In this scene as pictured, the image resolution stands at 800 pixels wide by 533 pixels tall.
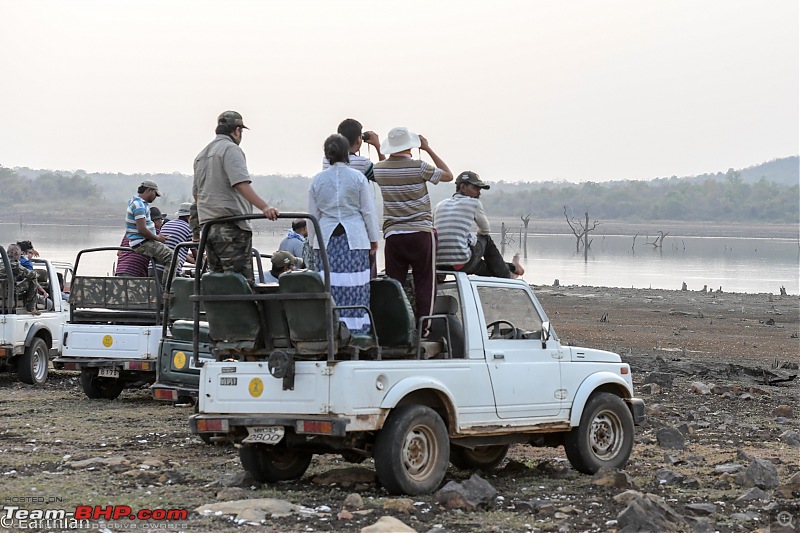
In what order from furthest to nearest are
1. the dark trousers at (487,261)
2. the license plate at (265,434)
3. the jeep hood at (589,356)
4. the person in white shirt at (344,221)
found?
the dark trousers at (487,261), the jeep hood at (589,356), the person in white shirt at (344,221), the license plate at (265,434)

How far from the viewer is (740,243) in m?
136

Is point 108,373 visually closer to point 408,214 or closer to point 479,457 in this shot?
point 479,457

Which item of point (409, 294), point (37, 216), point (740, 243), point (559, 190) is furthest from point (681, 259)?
point (559, 190)

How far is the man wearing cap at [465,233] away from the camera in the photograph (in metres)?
10.5

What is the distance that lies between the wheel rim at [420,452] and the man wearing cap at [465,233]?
199 centimetres

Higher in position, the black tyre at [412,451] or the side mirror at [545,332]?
the side mirror at [545,332]

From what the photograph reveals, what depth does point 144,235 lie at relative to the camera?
47.4ft

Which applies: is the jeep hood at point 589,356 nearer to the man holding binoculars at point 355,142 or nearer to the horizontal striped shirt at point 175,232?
the man holding binoculars at point 355,142

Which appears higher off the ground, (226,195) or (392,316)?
(226,195)

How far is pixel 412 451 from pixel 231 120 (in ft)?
9.66

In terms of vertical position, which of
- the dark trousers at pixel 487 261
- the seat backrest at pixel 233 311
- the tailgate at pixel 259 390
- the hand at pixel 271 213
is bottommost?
the tailgate at pixel 259 390

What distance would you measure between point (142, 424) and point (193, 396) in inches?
26.7
